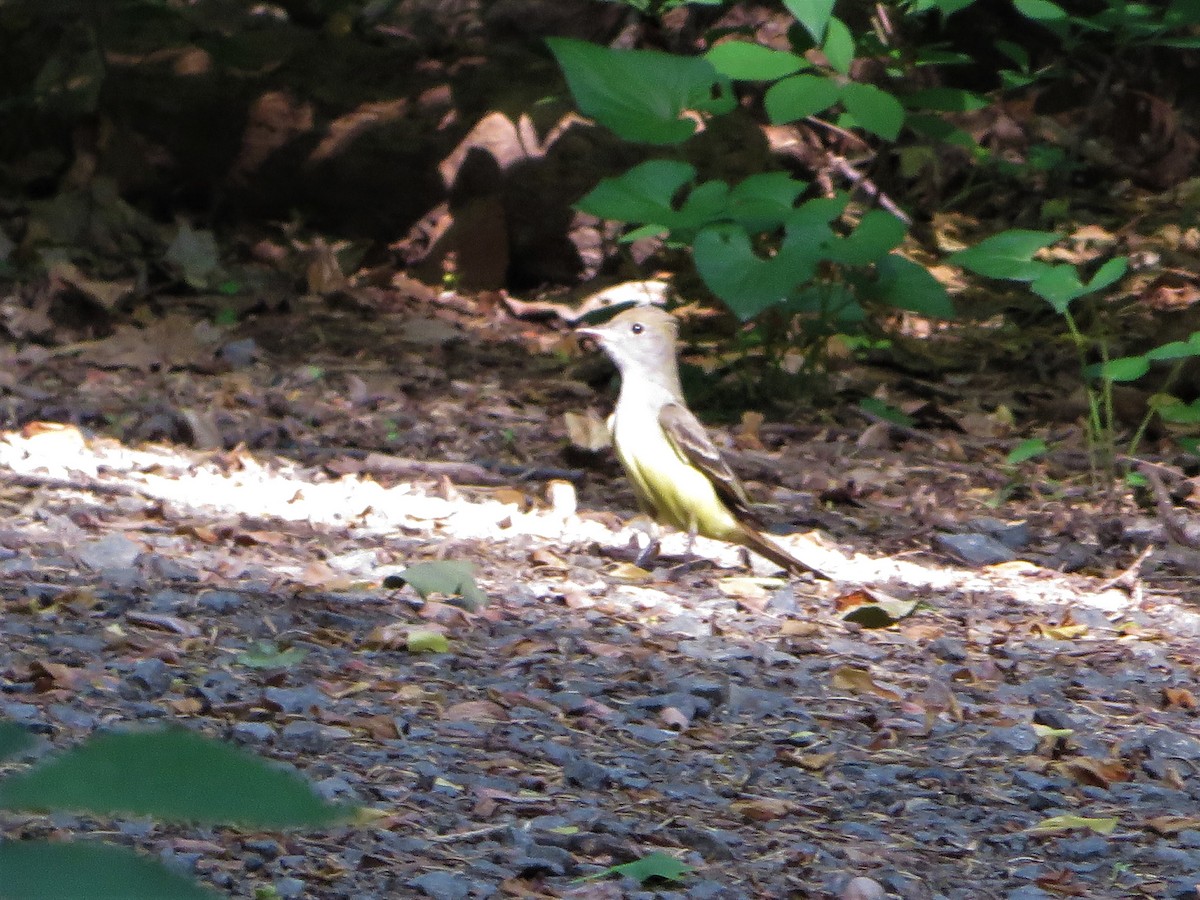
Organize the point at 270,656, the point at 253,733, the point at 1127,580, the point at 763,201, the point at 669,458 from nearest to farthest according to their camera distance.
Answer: the point at 253,733
the point at 270,656
the point at 1127,580
the point at 669,458
the point at 763,201

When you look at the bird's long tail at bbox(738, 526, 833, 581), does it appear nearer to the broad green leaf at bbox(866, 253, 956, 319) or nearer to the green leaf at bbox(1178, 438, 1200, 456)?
the broad green leaf at bbox(866, 253, 956, 319)

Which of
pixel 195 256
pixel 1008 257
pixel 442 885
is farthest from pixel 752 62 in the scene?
pixel 442 885

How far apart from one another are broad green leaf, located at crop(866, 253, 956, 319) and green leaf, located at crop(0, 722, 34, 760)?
549 cm

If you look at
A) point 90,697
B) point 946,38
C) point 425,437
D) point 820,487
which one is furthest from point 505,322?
point 90,697

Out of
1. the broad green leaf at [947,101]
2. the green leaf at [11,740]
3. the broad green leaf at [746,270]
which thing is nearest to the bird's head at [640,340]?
the broad green leaf at [746,270]

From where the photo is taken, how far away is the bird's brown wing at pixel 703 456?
4.90 meters

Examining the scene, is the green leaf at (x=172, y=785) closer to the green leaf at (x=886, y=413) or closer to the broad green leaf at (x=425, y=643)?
the broad green leaf at (x=425, y=643)

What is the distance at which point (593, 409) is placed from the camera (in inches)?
258

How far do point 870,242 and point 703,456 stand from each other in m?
1.26

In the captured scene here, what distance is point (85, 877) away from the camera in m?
0.55

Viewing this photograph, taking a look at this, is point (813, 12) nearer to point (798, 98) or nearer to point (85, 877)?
point (798, 98)

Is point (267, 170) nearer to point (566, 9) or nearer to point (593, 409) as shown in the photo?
point (566, 9)

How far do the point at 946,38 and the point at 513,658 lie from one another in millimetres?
7264

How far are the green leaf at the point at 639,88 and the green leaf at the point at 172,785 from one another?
17.3 feet
